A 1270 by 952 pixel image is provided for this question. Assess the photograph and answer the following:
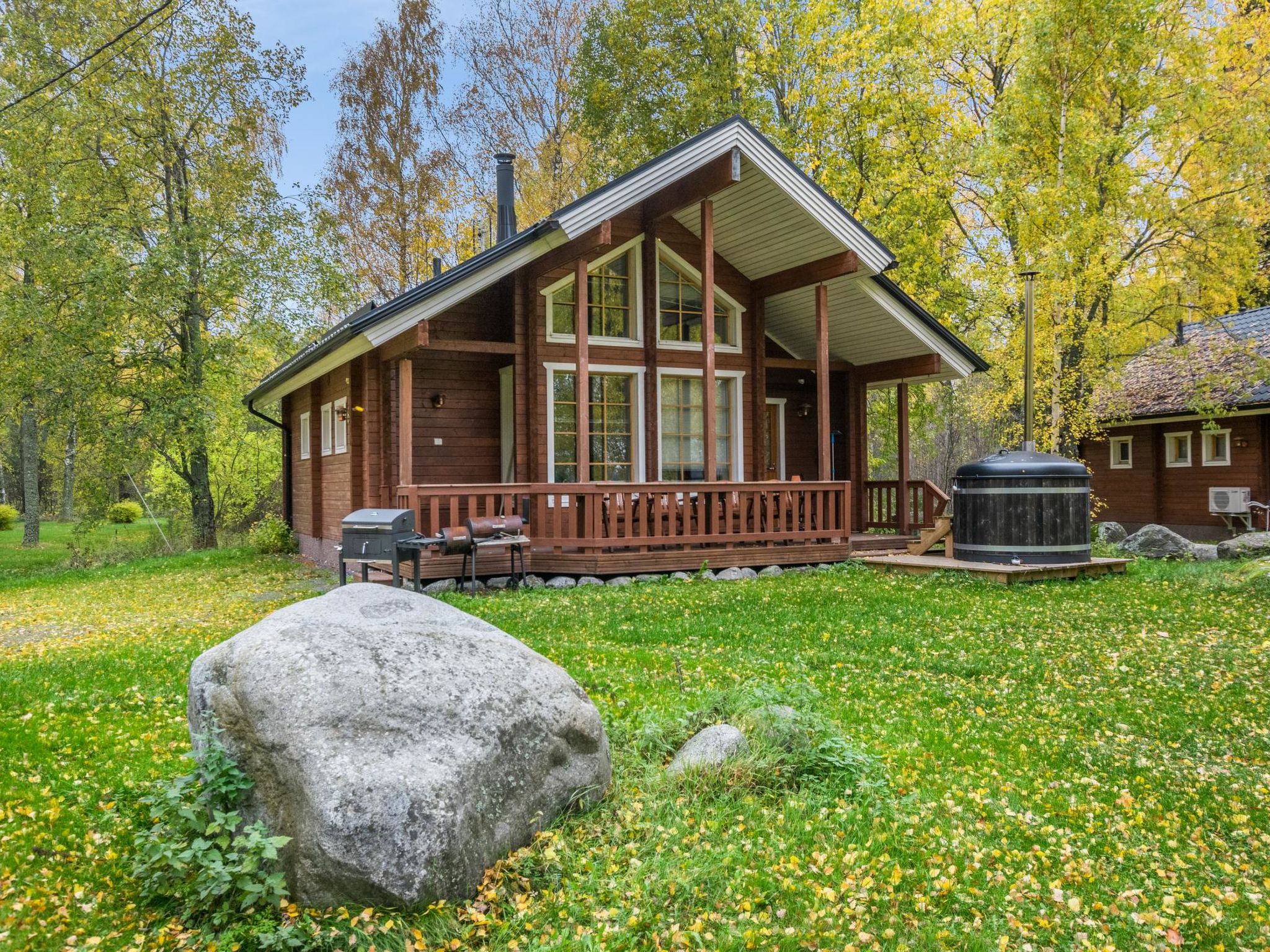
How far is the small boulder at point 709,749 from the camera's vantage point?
393cm

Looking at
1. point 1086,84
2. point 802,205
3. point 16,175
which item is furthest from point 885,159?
point 16,175

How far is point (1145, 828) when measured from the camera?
368 centimetres

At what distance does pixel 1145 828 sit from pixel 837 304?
10667 mm

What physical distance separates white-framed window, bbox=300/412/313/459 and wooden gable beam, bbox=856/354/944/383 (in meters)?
10.1

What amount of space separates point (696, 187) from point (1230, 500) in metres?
14.8

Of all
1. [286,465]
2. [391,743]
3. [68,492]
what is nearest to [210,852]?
[391,743]

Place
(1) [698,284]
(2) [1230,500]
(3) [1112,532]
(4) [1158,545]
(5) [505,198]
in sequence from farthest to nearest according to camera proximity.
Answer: (2) [1230,500] → (3) [1112,532] → (5) [505,198] → (4) [1158,545] → (1) [698,284]

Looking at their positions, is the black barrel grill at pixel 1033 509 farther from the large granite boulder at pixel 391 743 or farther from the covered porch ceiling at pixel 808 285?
the large granite boulder at pixel 391 743

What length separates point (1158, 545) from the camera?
44.6 feet

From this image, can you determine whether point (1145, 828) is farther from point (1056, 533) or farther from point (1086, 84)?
point (1086, 84)

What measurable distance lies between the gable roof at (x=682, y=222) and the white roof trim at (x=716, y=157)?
A: 1 cm

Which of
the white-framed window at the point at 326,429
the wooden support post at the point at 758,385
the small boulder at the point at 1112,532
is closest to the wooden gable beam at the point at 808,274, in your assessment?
the wooden support post at the point at 758,385

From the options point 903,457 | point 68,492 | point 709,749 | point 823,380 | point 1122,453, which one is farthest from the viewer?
point 68,492

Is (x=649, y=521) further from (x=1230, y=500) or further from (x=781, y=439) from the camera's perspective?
(x=1230, y=500)
